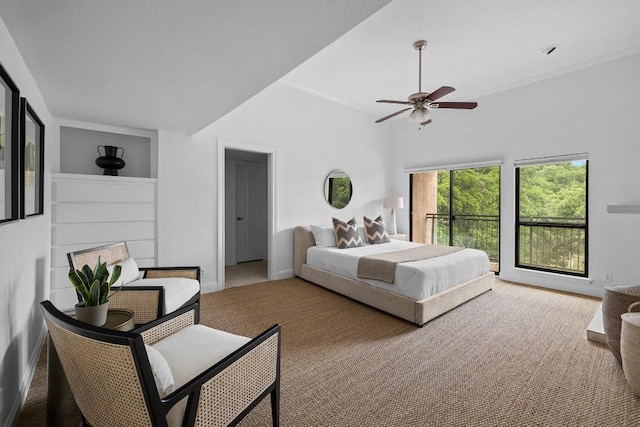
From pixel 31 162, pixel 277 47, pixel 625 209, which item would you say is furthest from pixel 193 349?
pixel 625 209

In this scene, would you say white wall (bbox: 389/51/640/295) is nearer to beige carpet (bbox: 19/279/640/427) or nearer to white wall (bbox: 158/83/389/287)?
beige carpet (bbox: 19/279/640/427)

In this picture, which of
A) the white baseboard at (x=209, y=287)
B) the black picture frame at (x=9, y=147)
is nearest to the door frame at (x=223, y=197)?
the white baseboard at (x=209, y=287)

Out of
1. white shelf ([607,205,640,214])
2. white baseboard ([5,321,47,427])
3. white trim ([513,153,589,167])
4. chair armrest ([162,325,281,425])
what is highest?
white trim ([513,153,589,167])

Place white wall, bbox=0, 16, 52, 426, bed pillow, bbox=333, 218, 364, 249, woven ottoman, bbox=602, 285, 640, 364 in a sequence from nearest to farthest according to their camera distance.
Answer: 1. white wall, bbox=0, 16, 52, 426
2. woven ottoman, bbox=602, 285, 640, 364
3. bed pillow, bbox=333, 218, 364, 249

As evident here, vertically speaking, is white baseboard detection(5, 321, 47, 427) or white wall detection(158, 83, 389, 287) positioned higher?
white wall detection(158, 83, 389, 287)

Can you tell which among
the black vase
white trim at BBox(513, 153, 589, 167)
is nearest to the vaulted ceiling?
the black vase

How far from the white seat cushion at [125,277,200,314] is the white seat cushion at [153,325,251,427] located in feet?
2.13

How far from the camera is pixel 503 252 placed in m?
4.54

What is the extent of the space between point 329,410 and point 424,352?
1021 millimetres

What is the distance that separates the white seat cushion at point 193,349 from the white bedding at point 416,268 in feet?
6.28

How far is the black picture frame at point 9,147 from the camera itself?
55.1 inches

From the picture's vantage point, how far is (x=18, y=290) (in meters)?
1.73

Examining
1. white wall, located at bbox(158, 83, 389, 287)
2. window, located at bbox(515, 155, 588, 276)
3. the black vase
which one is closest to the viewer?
the black vase

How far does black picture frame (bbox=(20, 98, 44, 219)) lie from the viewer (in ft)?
5.57
